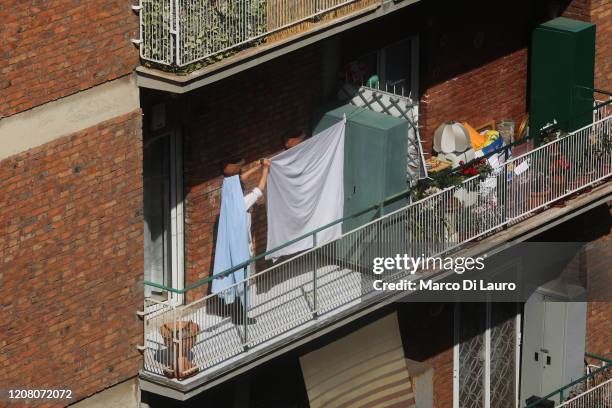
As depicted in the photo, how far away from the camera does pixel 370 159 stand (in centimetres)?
2597

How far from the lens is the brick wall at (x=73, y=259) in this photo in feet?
71.4

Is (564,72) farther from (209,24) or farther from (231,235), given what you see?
(209,24)

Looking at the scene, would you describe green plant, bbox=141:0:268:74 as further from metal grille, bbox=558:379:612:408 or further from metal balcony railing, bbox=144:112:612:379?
metal grille, bbox=558:379:612:408

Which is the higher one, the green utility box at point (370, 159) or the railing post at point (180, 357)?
the green utility box at point (370, 159)

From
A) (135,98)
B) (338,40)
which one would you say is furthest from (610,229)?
(135,98)

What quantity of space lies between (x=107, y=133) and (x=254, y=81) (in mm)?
3560

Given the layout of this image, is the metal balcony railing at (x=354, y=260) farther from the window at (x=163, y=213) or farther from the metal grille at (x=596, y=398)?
the metal grille at (x=596, y=398)

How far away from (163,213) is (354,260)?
2.62m

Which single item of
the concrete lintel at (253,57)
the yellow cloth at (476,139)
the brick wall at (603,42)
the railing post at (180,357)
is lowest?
the railing post at (180,357)

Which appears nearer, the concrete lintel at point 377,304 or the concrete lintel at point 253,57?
the concrete lintel at point 253,57

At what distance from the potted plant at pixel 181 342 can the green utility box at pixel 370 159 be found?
3.66 m

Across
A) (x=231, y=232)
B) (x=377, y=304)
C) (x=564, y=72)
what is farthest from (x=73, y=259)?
(x=564, y=72)

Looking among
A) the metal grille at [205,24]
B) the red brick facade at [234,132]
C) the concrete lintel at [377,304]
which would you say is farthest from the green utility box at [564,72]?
the metal grille at [205,24]

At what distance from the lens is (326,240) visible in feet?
84.9
